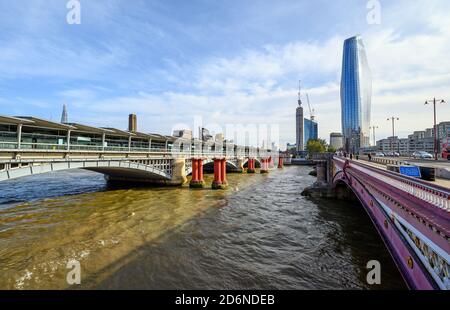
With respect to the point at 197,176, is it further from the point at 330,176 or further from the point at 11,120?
the point at 11,120

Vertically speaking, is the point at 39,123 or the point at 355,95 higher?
the point at 355,95

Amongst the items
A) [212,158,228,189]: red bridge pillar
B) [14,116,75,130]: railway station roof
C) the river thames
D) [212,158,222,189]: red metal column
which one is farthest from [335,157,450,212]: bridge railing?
[212,158,222,189]: red metal column

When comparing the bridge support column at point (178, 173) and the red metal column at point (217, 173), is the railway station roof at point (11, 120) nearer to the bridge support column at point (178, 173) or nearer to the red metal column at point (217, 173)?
the bridge support column at point (178, 173)

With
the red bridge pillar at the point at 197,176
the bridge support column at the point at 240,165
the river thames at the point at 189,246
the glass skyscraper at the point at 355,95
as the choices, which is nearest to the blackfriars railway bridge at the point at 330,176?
the red bridge pillar at the point at 197,176

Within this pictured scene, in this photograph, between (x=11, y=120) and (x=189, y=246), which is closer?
Answer: (x=189, y=246)

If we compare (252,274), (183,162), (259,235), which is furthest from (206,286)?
(183,162)

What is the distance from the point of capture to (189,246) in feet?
38.9

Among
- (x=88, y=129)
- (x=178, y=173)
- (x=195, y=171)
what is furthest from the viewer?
(x=178, y=173)

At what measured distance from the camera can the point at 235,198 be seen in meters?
25.1

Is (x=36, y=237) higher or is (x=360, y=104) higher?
(x=360, y=104)

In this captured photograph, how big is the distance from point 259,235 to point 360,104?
6150 inches

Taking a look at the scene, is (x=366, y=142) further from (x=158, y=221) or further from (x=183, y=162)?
(x=158, y=221)

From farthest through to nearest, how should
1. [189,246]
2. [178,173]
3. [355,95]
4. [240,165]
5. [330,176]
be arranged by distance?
1. [355,95]
2. [240,165]
3. [178,173]
4. [330,176]
5. [189,246]

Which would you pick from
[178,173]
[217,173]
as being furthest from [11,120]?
[217,173]
